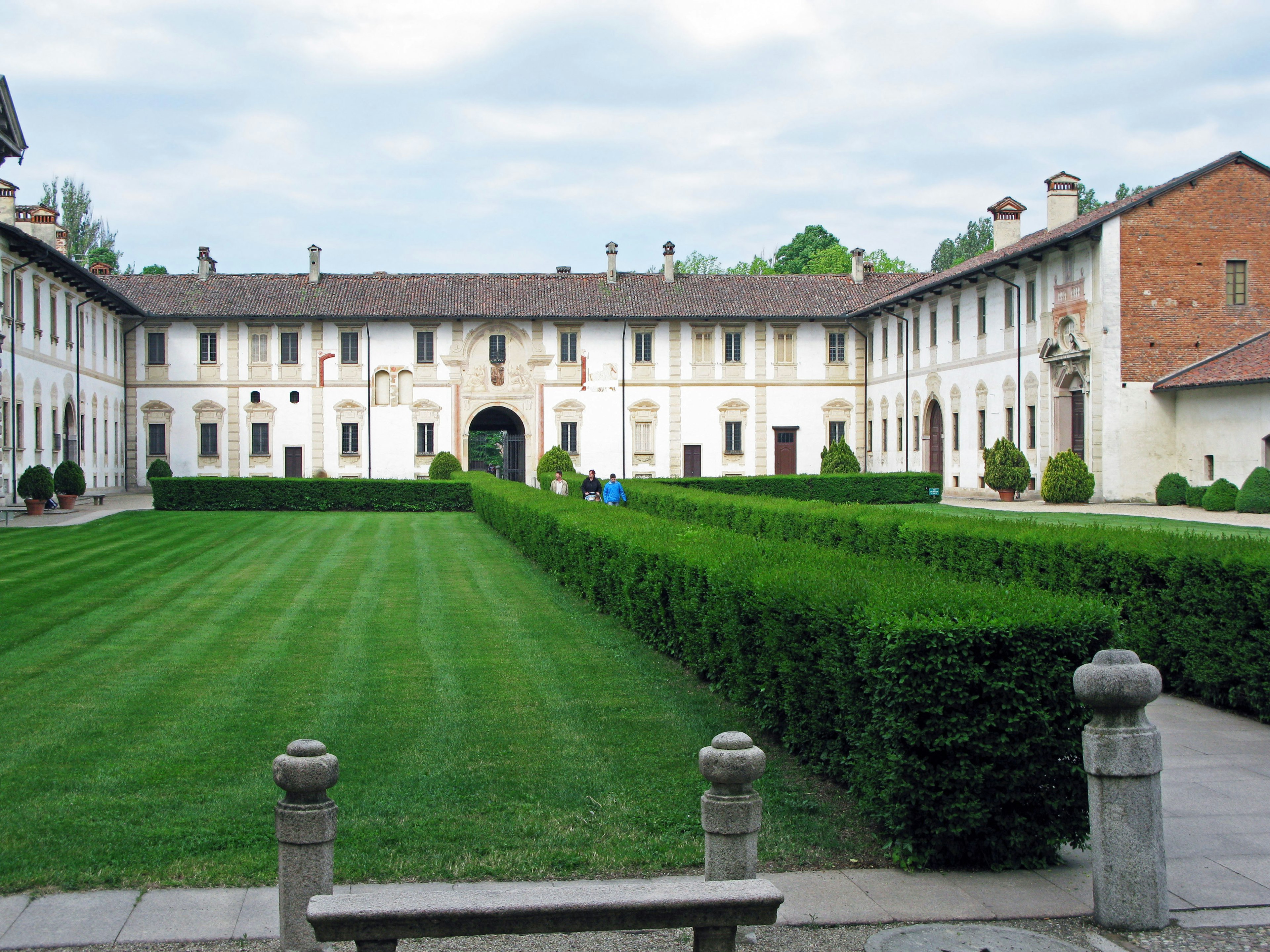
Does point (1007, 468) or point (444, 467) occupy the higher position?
point (444, 467)

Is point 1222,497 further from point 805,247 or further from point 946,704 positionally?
point 805,247

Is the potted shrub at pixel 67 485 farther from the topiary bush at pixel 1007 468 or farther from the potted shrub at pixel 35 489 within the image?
the topiary bush at pixel 1007 468

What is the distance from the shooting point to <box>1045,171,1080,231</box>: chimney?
125 feet

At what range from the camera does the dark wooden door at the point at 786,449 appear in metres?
49.7

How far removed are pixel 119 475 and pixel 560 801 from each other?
44.3 m

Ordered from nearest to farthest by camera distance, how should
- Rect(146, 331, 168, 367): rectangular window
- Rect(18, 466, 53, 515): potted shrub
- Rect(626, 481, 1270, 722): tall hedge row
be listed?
Rect(626, 481, 1270, 722): tall hedge row
Rect(18, 466, 53, 515): potted shrub
Rect(146, 331, 168, 367): rectangular window

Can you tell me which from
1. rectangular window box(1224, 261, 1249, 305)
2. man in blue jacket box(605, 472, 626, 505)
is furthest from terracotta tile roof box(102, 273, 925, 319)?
man in blue jacket box(605, 472, 626, 505)

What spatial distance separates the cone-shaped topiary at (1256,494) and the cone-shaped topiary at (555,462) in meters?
24.0

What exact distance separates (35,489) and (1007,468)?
26792mm

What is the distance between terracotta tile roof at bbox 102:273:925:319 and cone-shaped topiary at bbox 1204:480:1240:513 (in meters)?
22.7

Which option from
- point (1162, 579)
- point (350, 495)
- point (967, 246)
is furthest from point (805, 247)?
point (1162, 579)

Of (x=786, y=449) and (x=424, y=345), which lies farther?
(x=786, y=449)

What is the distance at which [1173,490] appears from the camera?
30031 millimetres

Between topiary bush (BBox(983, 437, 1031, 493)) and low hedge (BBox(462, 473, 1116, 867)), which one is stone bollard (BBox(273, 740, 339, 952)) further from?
topiary bush (BBox(983, 437, 1031, 493))
